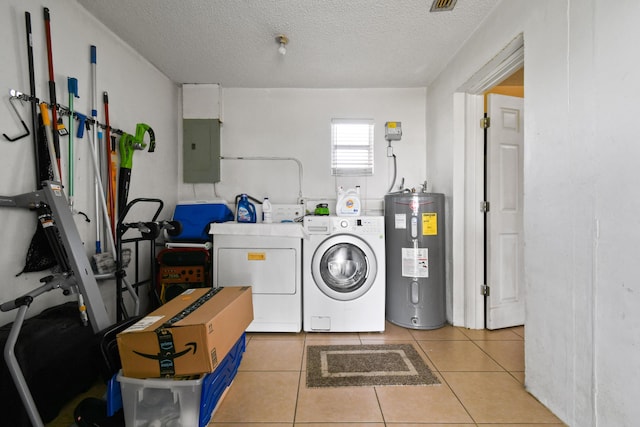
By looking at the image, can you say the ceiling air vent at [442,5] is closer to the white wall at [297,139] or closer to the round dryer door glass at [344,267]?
the white wall at [297,139]

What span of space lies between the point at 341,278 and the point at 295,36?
1938mm

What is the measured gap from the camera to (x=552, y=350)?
134cm

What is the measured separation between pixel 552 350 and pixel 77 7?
336 centimetres

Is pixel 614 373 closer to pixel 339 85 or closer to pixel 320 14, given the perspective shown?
pixel 320 14

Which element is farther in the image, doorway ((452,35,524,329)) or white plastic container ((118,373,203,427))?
doorway ((452,35,524,329))

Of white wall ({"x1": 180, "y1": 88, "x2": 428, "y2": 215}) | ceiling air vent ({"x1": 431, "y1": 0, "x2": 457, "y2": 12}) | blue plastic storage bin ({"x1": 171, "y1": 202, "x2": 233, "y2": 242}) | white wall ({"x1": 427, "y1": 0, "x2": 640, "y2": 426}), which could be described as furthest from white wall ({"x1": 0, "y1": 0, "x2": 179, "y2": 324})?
white wall ({"x1": 427, "y1": 0, "x2": 640, "y2": 426})

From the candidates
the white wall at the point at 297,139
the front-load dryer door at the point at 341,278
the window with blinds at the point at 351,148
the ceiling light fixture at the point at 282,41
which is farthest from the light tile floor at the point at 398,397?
the ceiling light fixture at the point at 282,41

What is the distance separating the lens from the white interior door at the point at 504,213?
2.32m

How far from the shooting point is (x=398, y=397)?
1.49m

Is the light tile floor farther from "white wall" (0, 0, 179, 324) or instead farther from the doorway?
"white wall" (0, 0, 179, 324)

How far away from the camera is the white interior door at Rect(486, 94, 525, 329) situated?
2.32m

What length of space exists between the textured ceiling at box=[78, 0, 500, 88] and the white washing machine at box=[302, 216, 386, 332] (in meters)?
1.39

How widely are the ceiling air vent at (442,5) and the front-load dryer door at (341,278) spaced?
1662 mm

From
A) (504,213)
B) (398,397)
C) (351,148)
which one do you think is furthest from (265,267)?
(504,213)
